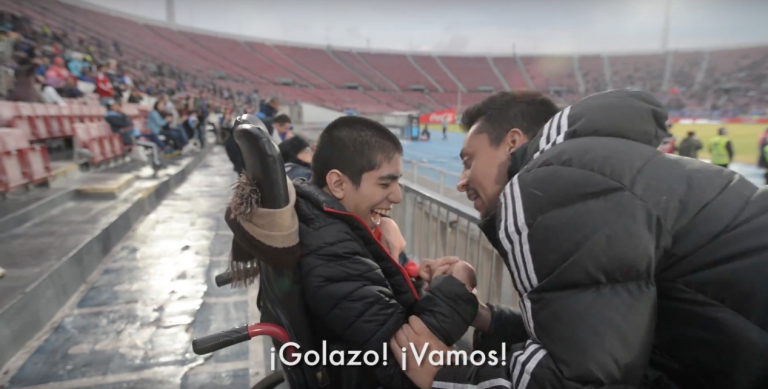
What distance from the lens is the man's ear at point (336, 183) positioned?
1438mm

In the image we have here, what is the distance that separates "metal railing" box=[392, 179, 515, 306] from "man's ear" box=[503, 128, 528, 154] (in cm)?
100

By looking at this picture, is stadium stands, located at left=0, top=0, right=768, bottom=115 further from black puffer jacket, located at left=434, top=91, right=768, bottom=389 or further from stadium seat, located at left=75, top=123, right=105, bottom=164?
black puffer jacket, located at left=434, top=91, right=768, bottom=389

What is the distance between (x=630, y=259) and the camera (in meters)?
0.80

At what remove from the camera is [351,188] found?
56.5 inches

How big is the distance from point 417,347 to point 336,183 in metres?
0.60

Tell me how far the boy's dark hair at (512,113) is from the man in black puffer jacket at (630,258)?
392mm

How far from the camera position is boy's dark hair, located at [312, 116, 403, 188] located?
56.2 inches

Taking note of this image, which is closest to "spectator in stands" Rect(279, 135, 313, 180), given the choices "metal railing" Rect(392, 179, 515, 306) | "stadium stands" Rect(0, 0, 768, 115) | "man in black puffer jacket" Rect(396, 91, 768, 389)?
"metal railing" Rect(392, 179, 515, 306)

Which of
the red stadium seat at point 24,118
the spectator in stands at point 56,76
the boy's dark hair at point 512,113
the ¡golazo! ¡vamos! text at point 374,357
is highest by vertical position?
the spectator in stands at point 56,76

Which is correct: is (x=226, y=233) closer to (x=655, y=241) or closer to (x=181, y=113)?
(x=655, y=241)

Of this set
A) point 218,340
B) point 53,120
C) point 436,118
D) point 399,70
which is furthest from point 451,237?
point 399,70

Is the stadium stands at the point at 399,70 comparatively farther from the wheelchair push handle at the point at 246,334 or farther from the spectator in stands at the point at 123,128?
the wheelchair push handle at the point at 246,334

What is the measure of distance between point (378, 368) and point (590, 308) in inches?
25.6

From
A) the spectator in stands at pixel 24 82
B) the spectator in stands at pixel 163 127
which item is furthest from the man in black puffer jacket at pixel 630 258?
the spectator in stands at pixel 163 127
